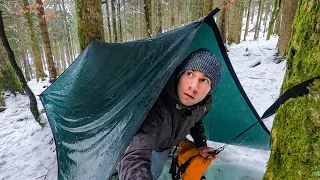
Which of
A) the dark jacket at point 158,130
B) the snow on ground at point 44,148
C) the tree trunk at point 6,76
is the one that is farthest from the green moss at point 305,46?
the tree trunk at point 6,76

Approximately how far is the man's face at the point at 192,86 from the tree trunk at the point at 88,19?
8.87ft

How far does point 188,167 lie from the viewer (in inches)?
68.9

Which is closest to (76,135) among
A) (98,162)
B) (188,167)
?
(98,162)

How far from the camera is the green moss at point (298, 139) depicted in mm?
807

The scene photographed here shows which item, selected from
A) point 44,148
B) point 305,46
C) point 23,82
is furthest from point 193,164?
point 23,82

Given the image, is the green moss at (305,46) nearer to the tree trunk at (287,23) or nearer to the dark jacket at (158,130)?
the dark jacket at (158,130)

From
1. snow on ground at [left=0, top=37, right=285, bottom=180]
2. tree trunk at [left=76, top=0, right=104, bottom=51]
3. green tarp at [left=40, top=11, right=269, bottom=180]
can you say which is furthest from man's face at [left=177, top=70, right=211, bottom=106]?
tree trunk at [left=76, top=0, right=104, bottom=51]

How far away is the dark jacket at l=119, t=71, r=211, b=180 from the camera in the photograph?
45.6 inches

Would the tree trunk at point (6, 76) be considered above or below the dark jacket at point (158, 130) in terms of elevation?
below

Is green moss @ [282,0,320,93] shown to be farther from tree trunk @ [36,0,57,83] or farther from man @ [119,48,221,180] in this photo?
tree trunk @ [36,0,57,83]

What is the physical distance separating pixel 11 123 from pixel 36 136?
1.00 metres

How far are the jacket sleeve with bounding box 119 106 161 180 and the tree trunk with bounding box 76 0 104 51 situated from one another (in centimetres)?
273

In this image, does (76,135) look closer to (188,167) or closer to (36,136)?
(188,167)

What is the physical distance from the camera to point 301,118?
871mm
